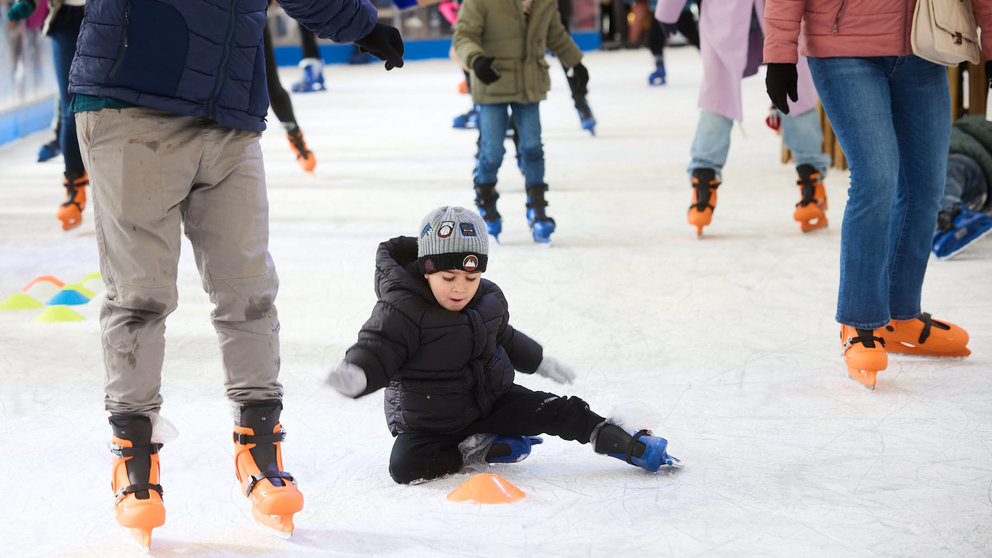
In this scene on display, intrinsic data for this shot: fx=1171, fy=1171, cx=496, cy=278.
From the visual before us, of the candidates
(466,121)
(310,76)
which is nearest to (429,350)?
(466,121)

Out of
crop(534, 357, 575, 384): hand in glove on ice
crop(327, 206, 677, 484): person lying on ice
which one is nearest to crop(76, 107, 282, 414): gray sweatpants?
crop(327, 206, 677, 484): person lying on ice

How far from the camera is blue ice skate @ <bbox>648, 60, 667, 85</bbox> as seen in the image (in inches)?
449

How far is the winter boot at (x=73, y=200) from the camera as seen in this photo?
17.3ft

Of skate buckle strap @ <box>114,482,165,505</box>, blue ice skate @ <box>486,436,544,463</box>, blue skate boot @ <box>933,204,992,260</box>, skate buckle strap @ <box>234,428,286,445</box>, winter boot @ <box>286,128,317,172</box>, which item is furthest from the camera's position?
winter boot @ <box>286,128,317,172</box>

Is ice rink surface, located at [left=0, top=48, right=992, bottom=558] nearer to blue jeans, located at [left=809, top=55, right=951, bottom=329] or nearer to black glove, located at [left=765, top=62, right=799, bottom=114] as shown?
blue jeans, located at [left=809, top=55, right=951, bottom=329]

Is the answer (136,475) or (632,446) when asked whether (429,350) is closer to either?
(632,446)

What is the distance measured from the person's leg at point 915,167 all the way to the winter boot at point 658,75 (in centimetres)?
854

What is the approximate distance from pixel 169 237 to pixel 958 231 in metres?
3.09

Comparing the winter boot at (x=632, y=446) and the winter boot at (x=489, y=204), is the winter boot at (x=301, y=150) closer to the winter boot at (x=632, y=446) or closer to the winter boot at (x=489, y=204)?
the winter boot at (x=489, y=204)

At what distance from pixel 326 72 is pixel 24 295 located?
37.5 feet

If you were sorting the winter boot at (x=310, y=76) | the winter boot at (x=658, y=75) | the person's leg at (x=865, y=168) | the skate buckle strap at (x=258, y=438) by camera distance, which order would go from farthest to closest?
the winter boot at (x=310, y=76), the winter boot at (x=658, y=75), the person's leg at (x=865, y=168), the skate buckle strap at (x=258, y=438)

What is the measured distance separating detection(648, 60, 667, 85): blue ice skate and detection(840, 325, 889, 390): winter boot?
343 inches

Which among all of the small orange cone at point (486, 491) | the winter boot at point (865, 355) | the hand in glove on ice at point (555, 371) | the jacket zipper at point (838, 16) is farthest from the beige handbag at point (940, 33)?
the small orange cone at point (486, 491)

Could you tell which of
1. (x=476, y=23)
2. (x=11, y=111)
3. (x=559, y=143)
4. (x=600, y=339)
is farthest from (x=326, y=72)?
(x=600, y=339)
